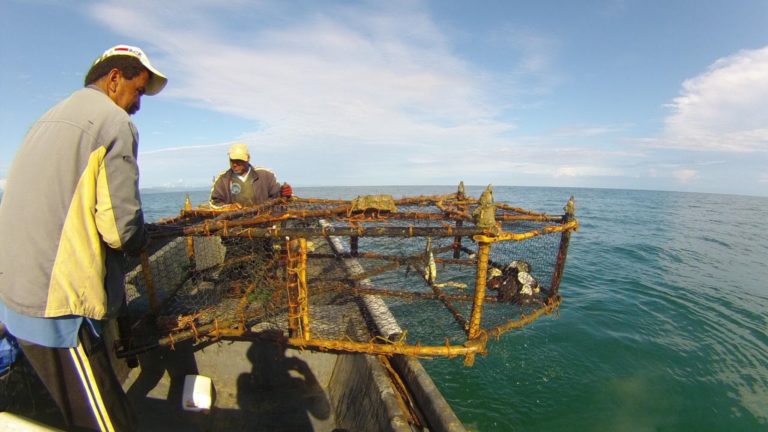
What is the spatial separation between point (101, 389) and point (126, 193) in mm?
1341

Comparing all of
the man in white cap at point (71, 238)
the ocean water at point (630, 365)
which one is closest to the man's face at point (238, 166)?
the man in white cap at point (71, 238)

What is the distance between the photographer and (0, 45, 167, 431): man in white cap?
1.81 metres

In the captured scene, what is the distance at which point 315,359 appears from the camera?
4.38 meters

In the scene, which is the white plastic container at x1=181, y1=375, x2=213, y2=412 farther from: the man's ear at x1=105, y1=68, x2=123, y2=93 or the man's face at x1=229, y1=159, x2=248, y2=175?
the man's face at x1=229, y1=159, x2=248, y2=175

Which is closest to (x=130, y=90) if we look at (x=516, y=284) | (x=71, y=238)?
(x=71, y=238)

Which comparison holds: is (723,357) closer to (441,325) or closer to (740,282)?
(441,325)

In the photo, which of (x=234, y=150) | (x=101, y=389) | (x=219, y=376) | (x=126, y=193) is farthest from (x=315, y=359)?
(x=234, y=150)

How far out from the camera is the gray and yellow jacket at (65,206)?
1.81m

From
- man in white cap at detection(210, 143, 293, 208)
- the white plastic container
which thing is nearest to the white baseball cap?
the white plastic container

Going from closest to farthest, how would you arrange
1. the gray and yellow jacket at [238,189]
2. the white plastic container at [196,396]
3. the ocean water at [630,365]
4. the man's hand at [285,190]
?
the white plastic container at [196,396] → the ocean water at [630,365] → the gray and yellow jacket at [238,189] → the man's hand at [285,190]

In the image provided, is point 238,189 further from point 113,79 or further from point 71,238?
point 71,238

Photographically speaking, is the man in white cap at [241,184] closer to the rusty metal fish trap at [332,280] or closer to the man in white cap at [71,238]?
the rusty metal fish trap at [332,280]

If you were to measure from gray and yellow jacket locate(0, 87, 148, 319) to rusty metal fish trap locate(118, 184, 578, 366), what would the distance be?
39.1 inches

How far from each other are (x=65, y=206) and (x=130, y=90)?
968 mm
